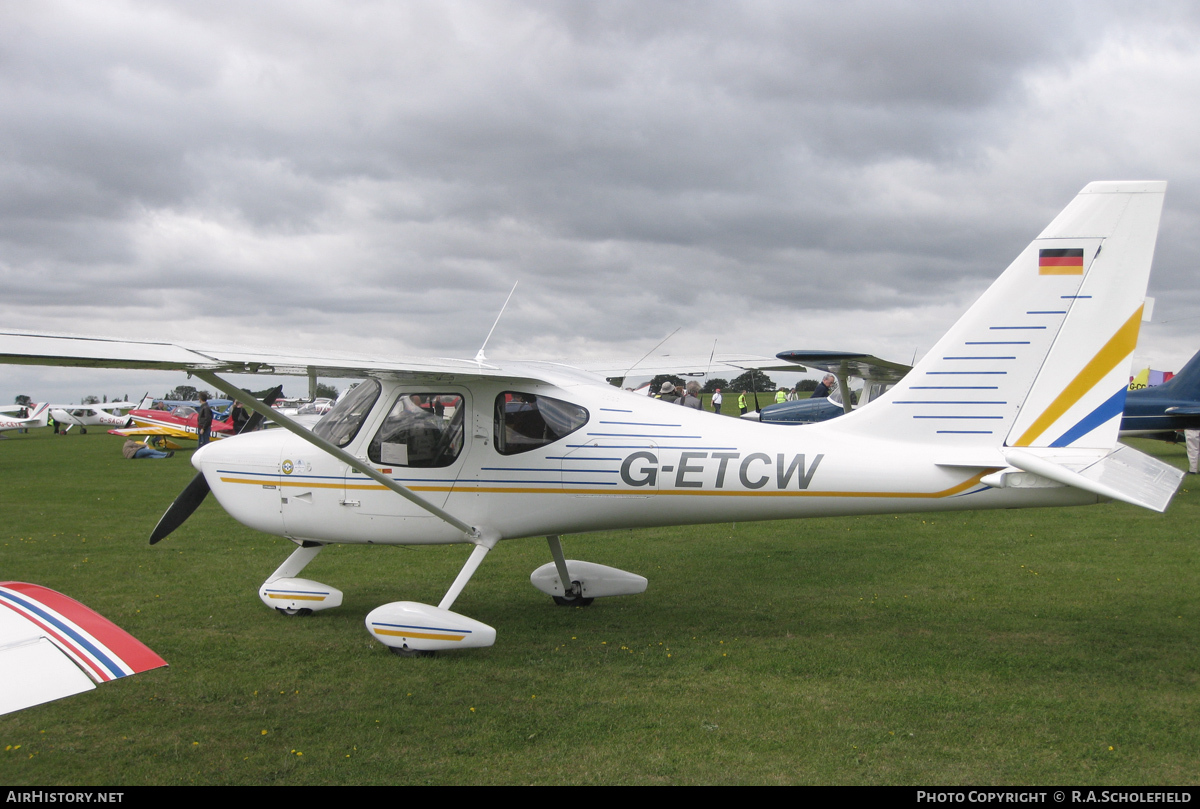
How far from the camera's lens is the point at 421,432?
20.1 ft

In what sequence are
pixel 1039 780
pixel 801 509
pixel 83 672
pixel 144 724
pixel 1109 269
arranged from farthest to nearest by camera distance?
pixel 801 509 < pixel 1109 269 < pixel 144 724 < pixel 1039 780 < pixel 83 672

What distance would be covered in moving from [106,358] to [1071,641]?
6.54 metres

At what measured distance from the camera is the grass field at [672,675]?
3.94m

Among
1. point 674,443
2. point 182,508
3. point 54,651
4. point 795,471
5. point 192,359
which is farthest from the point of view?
point 182,508

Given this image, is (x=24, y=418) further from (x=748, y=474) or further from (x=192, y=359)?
(x=748, y=474)

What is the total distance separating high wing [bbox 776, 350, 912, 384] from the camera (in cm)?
988

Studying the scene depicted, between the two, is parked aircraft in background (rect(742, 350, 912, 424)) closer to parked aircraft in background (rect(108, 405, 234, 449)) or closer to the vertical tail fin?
the vertical tail fin

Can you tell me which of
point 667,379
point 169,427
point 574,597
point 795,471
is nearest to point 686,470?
point 795,471

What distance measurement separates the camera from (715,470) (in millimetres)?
5656

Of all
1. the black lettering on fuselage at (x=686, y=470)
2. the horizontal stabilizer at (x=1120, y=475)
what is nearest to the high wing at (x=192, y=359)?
the black lettering on fuselage at (x=686, y=470)

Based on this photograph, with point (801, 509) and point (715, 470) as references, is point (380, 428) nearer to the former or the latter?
point (715, 470)

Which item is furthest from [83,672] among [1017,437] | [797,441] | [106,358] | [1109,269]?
[1109,269]

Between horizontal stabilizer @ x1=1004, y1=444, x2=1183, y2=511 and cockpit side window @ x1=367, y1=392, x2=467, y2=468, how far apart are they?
381cm

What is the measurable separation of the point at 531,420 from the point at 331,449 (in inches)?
56.2
